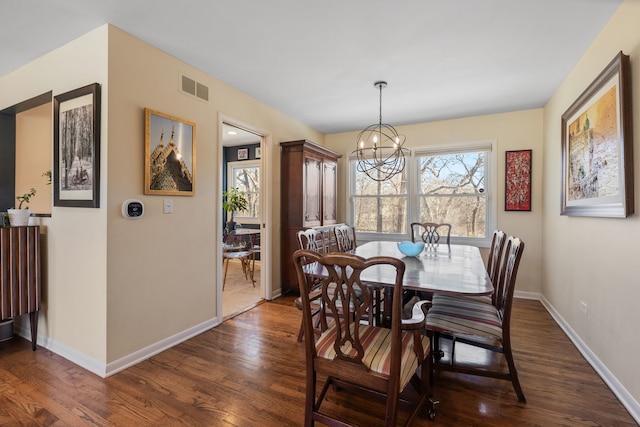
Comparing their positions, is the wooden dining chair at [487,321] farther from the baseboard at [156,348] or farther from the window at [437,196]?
the window at [437,196]

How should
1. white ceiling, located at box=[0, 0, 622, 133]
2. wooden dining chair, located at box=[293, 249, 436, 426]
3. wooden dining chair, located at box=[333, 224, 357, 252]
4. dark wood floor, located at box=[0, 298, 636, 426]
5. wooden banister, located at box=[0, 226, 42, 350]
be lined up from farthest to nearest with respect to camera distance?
wooden dining chair, located at box=[333, 224, 357, 252]
wooden banister, located at box=[0, 226, 42, 350]
white ceiling, located at box=[0, 0, 622, 133]
dark wood floor, located at box=[0, 298, 636, 426]
wooden dining chair, located at box=[293, 249, 436, 426]

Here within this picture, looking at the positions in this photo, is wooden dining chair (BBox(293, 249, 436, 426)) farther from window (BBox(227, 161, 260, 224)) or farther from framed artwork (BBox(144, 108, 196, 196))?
window (BBox(227, 161, 260, 224))

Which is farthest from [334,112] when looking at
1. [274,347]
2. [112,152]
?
[274,347]

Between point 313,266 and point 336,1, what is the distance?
182 cm

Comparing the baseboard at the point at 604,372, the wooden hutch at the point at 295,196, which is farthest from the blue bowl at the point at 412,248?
the wooden hutch at the point at 295,196

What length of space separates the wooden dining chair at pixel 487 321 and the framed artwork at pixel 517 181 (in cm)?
218

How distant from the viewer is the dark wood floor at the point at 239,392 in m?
1.71

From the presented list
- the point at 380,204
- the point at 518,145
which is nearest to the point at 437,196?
the point at 380,204

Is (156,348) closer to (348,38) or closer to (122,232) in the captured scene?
(122,232)

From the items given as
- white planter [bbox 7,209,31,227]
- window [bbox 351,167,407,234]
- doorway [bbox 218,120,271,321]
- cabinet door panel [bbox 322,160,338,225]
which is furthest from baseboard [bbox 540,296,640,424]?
white planter [bbox 7,209,31,227]

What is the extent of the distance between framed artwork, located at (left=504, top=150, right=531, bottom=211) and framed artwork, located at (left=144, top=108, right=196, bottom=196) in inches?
152

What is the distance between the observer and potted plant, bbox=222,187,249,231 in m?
6.24

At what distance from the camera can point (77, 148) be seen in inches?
89.8

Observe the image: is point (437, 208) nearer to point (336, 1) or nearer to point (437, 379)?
point (437, 379)
